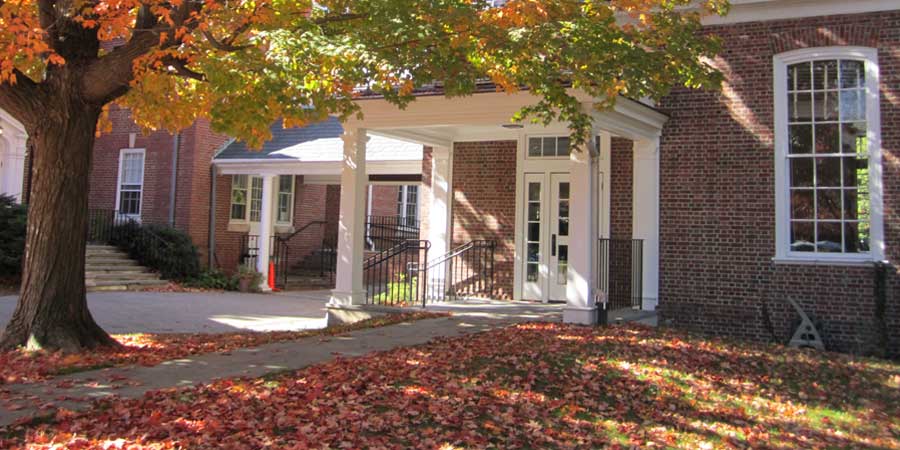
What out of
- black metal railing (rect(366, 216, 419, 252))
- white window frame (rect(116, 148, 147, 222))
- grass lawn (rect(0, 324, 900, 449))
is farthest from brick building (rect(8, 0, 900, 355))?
white window frame (rect(116, 148, 147, 222))

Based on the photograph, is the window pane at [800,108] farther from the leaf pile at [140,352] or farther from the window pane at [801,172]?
the leaf pile at [140,352]

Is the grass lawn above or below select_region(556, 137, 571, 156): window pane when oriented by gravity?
below

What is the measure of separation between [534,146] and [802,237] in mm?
4597

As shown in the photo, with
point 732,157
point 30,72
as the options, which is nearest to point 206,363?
point 30,72

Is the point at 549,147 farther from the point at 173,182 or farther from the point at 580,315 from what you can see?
the point at 173,182

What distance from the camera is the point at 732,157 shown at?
1168 centimetres

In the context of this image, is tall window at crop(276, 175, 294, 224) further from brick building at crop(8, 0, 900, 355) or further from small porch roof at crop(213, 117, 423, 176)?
brick building at crop(8, 0, 900, 355)

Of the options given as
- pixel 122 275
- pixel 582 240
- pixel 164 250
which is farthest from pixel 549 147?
pixel 122 275

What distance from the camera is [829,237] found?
11.2 metres

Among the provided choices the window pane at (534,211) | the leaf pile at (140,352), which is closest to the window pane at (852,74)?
the window pane at (534,211)

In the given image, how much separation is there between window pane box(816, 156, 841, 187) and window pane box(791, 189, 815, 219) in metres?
0.22

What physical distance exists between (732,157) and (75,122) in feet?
29.7

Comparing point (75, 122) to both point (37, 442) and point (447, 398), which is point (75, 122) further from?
point (447, 398)

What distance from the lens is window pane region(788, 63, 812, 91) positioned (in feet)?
37.5
